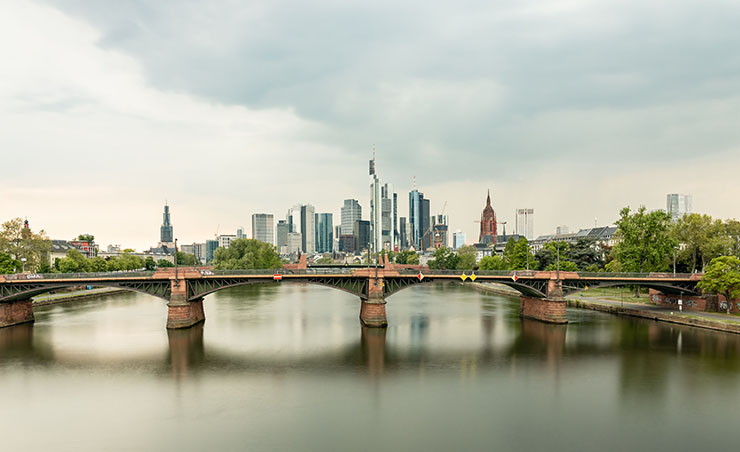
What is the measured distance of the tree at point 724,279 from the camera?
6644 centimetres

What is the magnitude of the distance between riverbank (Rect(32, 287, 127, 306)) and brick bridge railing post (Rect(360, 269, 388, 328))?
7645 centimetres

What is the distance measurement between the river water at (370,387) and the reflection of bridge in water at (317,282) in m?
3.76

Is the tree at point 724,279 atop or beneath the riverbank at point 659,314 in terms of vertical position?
atop

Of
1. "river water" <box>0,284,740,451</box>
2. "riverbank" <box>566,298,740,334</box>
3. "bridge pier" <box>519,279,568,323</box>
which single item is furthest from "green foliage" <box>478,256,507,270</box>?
"river water" <box>0,284,740,451</box>

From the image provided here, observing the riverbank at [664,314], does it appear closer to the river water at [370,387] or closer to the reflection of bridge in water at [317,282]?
the river water at [370,387]

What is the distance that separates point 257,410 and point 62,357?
31.3 m

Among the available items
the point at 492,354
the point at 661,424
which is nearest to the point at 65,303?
the point at 492,354

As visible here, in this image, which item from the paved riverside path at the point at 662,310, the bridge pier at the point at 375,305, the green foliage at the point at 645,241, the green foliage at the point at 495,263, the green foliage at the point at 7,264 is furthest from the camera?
the green foliage at the point at 495,263

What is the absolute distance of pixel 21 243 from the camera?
355 ft

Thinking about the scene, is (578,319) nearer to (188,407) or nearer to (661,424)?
(661,424)

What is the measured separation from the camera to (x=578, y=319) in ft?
254

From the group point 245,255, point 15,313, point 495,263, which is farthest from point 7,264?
point 495,263

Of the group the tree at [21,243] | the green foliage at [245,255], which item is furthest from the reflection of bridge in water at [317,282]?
the green foliage at [245,255]

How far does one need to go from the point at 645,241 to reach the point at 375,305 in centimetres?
5688
